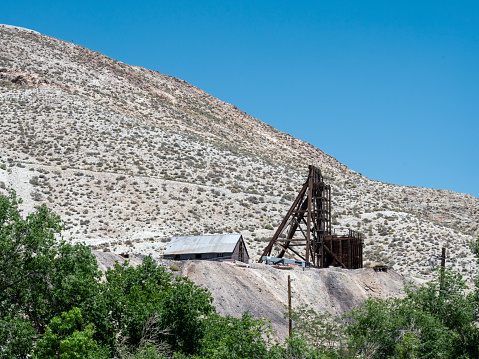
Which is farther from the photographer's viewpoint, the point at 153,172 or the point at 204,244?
the point at 153,172

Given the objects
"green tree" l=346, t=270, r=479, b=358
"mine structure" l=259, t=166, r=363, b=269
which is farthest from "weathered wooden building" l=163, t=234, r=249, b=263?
"green tree" l=346, t=270, r=479, b=358

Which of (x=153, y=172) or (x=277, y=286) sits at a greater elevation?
(x=153, y=172)

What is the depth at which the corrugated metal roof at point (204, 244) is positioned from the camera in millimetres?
38062

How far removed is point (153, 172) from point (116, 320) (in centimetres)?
4123

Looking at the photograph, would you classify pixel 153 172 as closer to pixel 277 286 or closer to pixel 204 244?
pixel 204 244

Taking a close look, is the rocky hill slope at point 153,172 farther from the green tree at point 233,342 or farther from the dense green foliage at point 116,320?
the green tree at point 233,342

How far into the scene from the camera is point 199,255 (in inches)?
1489

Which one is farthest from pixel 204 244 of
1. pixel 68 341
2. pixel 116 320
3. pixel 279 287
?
pixel 68 341

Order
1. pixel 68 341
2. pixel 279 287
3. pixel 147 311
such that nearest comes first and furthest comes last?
pixel 68 341 → pixel 147 311 → pixel 279 287

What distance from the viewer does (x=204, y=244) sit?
38.7m

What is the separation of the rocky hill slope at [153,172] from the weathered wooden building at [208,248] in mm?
5556

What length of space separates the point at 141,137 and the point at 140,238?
25.6 meters

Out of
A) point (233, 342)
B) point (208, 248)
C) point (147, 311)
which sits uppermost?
point (208, 248)

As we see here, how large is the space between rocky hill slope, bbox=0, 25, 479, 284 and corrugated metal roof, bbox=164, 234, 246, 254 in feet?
17.4
